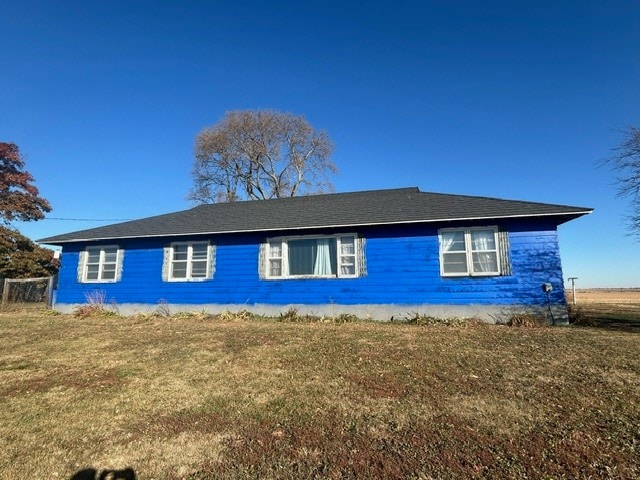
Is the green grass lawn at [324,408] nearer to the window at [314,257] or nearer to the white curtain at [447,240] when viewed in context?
the white curtain at [447,240]

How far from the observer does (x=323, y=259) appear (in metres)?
14.1

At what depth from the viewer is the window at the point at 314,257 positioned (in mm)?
13781

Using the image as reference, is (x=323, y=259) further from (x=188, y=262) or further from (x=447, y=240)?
(x=188, y=262)

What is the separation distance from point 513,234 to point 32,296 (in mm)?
21840

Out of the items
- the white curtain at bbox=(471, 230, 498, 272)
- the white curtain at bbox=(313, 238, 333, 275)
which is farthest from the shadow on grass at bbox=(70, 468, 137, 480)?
the white curtain at bbox=(471, 230, 498, 272)

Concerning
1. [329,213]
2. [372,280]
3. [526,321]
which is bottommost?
[526,321]

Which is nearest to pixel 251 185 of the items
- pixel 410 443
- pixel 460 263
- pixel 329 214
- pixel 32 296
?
pixel 32 296

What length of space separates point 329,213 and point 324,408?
10.6 m

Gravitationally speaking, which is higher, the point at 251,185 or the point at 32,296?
the point at 251,185

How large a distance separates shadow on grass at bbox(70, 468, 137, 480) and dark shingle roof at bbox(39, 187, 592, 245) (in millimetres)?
10529

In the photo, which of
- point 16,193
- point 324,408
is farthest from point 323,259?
point 16,193

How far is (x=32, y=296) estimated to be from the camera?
62.4ft

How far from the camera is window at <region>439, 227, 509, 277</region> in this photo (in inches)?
489

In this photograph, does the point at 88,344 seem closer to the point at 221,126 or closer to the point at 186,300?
the point at 186,300
